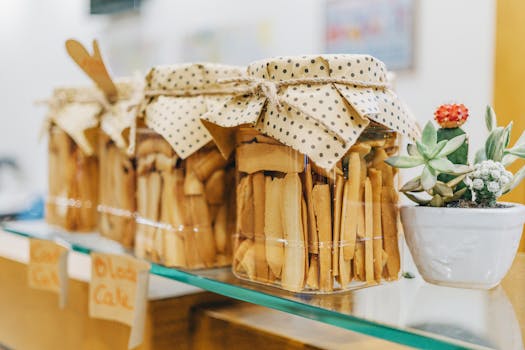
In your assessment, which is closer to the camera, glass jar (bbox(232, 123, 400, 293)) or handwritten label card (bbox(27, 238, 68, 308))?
glass jar (bbox(232, 123, 400, 293))

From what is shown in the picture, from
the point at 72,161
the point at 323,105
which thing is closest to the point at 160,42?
the point at 72,161

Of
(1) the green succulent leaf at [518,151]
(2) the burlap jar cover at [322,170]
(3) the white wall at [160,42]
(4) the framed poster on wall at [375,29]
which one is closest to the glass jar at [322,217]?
(2) the burlap jar cover at [322,170]

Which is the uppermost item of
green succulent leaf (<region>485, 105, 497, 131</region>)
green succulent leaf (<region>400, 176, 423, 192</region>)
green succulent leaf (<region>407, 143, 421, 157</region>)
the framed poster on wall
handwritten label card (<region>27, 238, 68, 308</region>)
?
the framed poster on wall

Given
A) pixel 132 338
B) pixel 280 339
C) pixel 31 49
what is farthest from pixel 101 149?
pixel 31 49

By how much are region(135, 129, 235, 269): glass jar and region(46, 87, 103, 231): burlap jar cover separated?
0.25 metres

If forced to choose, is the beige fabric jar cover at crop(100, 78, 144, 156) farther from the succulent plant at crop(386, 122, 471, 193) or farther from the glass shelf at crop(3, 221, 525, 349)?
the succulent plant at crop(386, 122, 471, 193)

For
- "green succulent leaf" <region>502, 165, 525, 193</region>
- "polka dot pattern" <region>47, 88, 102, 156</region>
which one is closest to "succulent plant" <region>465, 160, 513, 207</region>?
"green succulent leaf" <region>502, 165, 525, 193</region>

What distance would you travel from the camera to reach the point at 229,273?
2.03 ft

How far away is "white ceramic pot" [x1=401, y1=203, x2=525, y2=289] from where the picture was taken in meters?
0.49

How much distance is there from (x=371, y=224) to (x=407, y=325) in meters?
0.12

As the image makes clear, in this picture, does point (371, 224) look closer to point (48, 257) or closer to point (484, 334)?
point (484, 334)

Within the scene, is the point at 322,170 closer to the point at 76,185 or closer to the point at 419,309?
the point at 419,309

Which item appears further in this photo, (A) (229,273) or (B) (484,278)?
(A) (229,273)

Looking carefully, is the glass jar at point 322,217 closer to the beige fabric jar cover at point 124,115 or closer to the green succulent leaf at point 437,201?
the green succulent leaf at point 437,201
